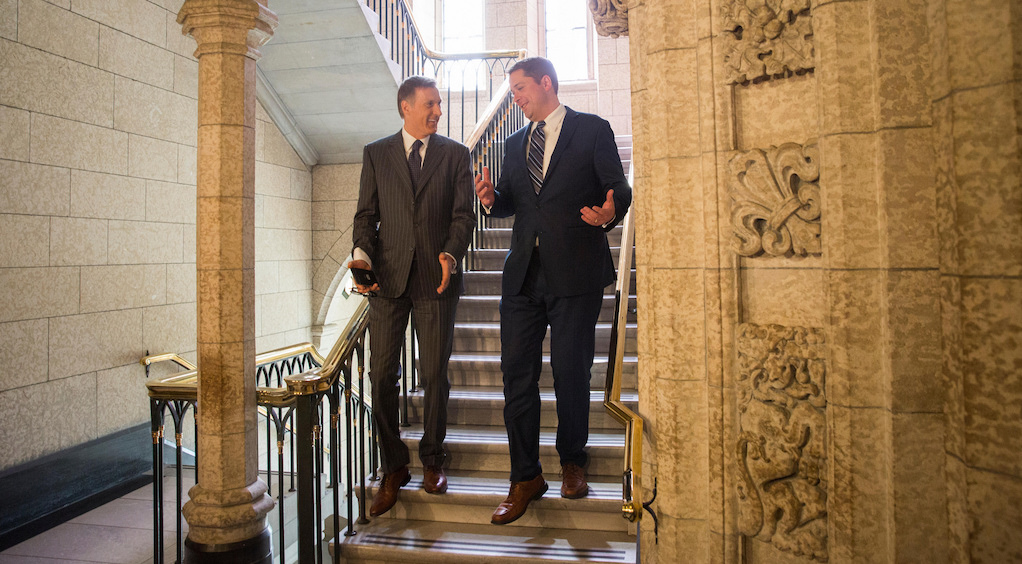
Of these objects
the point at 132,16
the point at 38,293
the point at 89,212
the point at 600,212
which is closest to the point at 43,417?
the point at 38,293

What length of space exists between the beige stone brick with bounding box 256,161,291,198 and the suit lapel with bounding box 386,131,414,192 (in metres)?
3.64

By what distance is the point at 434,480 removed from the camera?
2785 millimetres

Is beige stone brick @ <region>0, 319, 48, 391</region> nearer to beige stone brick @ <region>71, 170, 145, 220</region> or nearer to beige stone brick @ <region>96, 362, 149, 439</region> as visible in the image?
beige stone brick @ <region>96, 362, 149, 439</region>

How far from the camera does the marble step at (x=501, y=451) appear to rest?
9.72ft

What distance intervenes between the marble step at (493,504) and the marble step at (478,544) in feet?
0.11

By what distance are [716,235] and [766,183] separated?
0.17m

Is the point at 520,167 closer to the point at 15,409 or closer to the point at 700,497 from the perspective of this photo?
the point at 700,497

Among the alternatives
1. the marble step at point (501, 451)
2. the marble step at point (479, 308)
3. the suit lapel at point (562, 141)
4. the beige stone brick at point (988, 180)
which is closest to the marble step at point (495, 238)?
the marble step at point (479, 308)

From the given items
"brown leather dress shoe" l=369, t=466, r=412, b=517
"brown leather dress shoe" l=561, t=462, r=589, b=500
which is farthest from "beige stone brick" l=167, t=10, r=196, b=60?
"brown leather dress shoe" l=561, t=462, r=589, b=500

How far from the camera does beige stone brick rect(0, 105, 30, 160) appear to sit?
3.75 m

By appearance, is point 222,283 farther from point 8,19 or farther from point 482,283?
point 8,19

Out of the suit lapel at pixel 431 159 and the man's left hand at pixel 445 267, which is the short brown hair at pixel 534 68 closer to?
the suit lapel at pixel 431 159

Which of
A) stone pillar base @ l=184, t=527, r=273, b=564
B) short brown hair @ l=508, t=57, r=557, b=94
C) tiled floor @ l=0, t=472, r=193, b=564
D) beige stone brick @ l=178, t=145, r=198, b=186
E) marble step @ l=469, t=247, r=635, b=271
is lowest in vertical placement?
tiled floor @ l=0, t=472, r=193, b=564

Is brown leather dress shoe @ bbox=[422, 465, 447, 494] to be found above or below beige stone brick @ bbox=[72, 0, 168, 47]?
below
